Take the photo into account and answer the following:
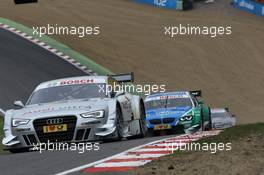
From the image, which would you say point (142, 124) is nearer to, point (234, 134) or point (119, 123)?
point (119, 123)

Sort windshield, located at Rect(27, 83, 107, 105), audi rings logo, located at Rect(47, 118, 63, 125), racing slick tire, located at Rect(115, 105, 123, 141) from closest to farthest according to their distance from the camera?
audi rings logo, located at Rect(47, 118, 63, 125)
racing slick tire, located at Rect(115, 105, 123, 141)
windshield, located at Rect(27, 83, 107, 105)

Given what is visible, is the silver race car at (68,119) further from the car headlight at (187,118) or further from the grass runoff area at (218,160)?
the car headlight at (187,118)

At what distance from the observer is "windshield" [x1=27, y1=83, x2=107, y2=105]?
1364cm

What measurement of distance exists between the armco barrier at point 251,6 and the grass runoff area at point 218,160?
1335 inches

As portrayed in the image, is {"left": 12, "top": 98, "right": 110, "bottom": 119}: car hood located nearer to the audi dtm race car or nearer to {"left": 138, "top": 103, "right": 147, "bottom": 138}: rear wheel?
{"left": 138, "top": 103, "right": 147, "bottom": 138}: rear wheel

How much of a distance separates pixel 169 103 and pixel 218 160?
1165 centimetres

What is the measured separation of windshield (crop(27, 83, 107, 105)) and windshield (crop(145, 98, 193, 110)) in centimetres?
596

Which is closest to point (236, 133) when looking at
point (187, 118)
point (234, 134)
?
point (234, 134)

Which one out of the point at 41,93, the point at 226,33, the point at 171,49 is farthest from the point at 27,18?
the point at 41,93

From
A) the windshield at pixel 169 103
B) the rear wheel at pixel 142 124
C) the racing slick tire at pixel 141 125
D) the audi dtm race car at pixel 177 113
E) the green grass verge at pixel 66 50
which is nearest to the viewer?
the racing slick tire at pixel 141 125

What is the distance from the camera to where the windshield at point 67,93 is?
13641 millimetres

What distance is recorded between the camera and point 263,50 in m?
35.3

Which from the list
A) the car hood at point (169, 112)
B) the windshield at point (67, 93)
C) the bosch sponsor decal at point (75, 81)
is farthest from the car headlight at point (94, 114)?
the car hood at point (169, 112)

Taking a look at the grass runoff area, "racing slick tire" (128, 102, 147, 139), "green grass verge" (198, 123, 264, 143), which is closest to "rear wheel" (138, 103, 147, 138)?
"racing slick tire" (128, 102, 147, 139)
